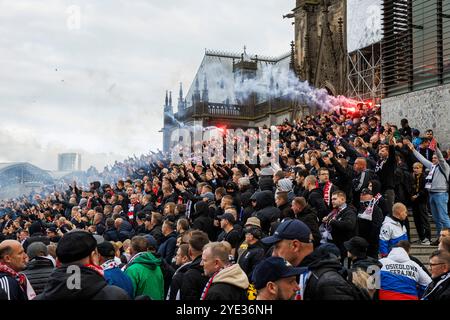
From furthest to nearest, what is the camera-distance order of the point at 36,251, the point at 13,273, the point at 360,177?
1. the point at 360,177
2. the point at 36,251
3. the point at 13,273

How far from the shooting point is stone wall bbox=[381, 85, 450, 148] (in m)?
15.3

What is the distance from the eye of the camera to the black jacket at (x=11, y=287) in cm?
485

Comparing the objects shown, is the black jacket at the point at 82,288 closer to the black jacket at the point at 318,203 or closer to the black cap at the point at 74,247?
the black cap at the point at 74,247

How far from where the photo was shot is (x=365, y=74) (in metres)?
30.7

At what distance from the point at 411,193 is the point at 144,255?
22.0 feet

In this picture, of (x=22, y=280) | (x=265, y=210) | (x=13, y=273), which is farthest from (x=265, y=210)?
(x=13, y=273)

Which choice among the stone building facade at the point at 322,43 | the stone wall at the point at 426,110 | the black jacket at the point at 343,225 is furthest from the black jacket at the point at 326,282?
the stone building facade at the point at 322,43

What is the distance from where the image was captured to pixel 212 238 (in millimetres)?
→ 9688

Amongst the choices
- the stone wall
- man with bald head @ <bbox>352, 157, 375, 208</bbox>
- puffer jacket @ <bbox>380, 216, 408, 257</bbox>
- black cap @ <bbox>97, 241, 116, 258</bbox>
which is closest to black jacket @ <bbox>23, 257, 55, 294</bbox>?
black cap @ <bbox>97, 241, 116, 258</bbox>

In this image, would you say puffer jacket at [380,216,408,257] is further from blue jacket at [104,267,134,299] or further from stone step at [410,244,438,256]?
blue jacket at [104,267,134,299]

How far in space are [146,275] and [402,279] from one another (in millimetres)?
2882

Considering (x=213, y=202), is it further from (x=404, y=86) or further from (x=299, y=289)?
(x=404, y=86)

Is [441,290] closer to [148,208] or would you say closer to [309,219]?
[309,219]
